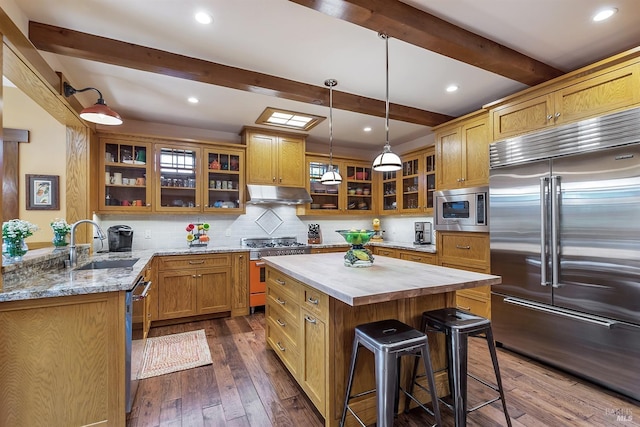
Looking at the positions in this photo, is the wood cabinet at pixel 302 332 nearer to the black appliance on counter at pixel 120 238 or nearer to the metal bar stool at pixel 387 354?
the metal bar stool at pixel 387 354

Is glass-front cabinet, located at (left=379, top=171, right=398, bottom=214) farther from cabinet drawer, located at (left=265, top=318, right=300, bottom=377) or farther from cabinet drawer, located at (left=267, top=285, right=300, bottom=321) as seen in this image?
cabinet drawer, located at (left=265, top=318, right=300, bottom=377)

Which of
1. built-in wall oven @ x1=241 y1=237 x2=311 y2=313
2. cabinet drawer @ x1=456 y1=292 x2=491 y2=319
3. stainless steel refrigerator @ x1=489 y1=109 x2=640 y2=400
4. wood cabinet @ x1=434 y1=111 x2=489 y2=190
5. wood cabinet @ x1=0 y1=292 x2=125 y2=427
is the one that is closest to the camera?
wood cabinet @ x1=0 y1=292 x2=125 y2=427

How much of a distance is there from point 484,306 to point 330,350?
230cm

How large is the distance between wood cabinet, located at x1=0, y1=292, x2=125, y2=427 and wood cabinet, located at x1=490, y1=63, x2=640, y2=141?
355 cm

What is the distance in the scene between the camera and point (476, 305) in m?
3.33

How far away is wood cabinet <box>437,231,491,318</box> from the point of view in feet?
10.5

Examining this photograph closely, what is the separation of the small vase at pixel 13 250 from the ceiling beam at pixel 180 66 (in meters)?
1.37

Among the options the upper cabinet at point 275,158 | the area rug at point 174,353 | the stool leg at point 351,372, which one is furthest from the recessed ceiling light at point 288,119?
the stool leg at point 351,372

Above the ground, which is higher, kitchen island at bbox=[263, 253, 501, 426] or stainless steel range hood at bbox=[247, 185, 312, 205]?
stainless steel range hood at bbox=[247, 185, 312, 205]

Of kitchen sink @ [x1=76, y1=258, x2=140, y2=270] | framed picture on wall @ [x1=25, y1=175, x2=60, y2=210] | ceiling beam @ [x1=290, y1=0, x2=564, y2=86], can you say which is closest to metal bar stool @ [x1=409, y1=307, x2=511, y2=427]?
ceiling beam @ [x1=290, y1=0, x2=564, y2=86]

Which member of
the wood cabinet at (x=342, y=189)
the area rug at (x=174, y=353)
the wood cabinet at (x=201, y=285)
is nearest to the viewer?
the area rug at (x=174, y=353)

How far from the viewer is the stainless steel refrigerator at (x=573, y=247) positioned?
2098mm

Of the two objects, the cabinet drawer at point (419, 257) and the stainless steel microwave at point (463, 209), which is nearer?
the stainless steel microwave at point (463, 209)

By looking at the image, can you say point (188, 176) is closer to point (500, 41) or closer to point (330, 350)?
point (330, 350)
